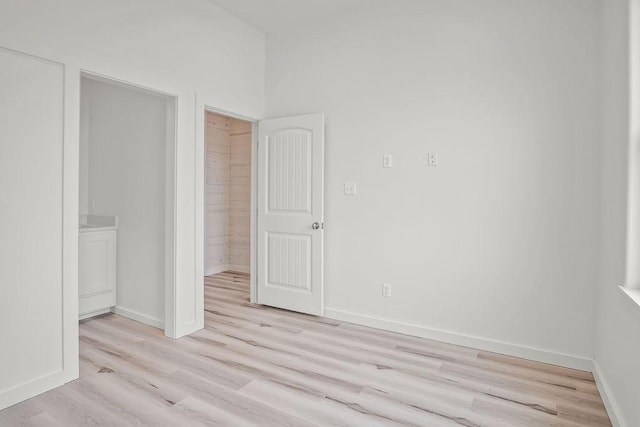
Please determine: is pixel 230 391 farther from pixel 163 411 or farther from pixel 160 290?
pixel 160 290

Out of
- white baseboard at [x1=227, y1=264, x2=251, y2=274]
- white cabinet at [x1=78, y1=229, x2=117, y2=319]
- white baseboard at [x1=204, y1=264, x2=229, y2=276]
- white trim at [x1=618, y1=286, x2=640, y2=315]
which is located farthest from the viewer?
white baseboard at [x1=227, y1=264, x2=251, y2=274]

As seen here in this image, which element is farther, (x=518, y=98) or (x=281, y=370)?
(x=518, y=98)

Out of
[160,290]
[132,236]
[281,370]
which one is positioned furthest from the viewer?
[132,236]

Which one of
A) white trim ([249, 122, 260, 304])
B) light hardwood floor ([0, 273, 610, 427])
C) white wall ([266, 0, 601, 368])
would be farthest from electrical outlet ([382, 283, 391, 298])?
white trim ([249, 122, 260, 304])

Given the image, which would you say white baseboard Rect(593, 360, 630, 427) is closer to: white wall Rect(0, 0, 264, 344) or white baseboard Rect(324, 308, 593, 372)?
white baseboard Rect(324, 308, 593, 372)

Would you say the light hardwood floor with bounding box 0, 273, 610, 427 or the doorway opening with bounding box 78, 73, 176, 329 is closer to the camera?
the light hardwood floor with bounding box 0, 273, 610, 427

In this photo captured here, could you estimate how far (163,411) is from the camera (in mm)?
2064

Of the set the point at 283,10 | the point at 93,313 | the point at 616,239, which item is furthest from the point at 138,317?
the point at 616,239

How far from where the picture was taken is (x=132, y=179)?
3.56m

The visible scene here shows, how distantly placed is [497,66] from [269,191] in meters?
2.38

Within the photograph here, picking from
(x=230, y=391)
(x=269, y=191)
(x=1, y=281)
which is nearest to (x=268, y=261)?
(x=269, y=191)

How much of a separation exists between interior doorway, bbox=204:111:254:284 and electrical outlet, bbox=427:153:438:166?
3.17 m

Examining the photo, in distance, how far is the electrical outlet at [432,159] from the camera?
3.10m

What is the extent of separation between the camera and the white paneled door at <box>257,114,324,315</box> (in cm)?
364
